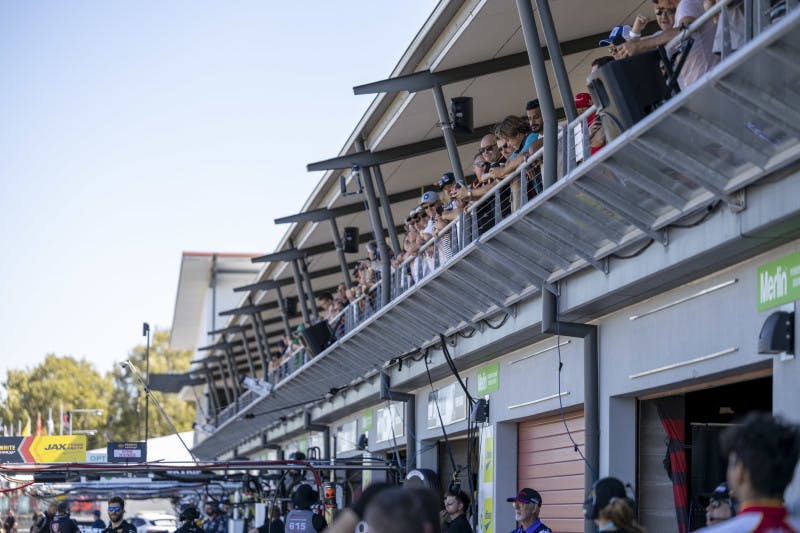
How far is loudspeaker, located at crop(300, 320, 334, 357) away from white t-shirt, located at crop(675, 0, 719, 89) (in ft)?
46.4

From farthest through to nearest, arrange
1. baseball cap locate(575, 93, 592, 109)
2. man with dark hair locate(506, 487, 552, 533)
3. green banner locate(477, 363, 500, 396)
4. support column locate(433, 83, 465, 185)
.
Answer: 1. green banner locate(477, 363, 500, 396)
2. support column locate(433, 83, 465, 185)
3. baseball cap locate(575, 93, 592, 109)
4. man with dark hair locate(506, 487, 552, 533)

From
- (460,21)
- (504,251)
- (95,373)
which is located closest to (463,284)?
(504,251)

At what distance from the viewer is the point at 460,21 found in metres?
13.5

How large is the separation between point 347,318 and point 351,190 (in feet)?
7.46

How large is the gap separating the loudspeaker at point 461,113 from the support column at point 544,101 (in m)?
4.06

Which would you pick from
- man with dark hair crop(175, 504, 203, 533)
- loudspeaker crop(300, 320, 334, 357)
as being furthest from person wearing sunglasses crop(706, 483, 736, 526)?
loudspeaker crop(300, 320, 334, 357)

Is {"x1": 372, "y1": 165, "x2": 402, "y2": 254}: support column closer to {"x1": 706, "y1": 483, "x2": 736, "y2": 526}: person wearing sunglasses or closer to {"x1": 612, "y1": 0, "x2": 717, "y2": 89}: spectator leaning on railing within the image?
{"x1": 612, "y1": 0, "x2": 717, "y2": 89}: spectator leaning on railing

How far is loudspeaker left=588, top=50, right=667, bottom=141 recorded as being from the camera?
799 centimetres

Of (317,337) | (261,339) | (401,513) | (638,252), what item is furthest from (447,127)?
(261,339)

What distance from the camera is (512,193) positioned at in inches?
464

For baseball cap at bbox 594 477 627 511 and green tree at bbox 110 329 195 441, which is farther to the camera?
green tree at bbox 110 329 195 441

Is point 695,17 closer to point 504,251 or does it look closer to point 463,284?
point 504,251

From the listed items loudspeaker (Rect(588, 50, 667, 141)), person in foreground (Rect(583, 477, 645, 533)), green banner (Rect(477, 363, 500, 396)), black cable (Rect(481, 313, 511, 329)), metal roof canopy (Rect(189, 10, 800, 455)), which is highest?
loudspeaker (Rect(588, 50, 667, 141))

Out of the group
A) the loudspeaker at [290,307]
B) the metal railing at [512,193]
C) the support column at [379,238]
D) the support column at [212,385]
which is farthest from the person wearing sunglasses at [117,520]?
the support column at [212,385]
